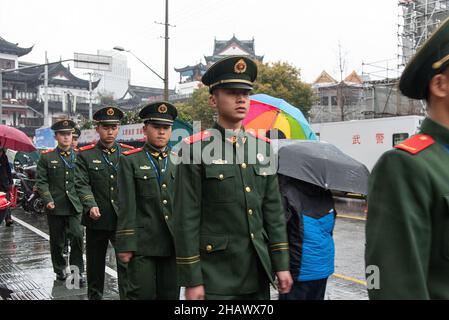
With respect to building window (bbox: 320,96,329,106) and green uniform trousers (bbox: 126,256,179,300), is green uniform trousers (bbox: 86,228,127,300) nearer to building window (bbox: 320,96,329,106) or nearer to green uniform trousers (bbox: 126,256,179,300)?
green uniform trousers (bbox: 126,256,179,300)

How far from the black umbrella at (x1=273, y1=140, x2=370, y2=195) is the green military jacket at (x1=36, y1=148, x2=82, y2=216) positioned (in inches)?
135

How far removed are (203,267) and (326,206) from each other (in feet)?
3.72

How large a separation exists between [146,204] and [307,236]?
135 centimetres

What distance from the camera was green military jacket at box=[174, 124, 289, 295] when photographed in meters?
2.45

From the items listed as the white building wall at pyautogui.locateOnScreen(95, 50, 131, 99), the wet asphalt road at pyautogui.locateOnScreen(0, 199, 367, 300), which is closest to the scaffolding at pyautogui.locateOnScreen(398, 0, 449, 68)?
the wet asphalt road at pyautogui.locateOnScreen(0, 199, 367, 300)

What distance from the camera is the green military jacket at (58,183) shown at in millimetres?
5707

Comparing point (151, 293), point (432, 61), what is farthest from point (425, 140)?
point (151, 293)

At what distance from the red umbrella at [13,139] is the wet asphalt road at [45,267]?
1668mm

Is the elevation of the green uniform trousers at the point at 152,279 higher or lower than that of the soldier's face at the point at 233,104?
lower

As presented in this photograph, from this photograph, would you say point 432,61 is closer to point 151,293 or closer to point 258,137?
point 258,137

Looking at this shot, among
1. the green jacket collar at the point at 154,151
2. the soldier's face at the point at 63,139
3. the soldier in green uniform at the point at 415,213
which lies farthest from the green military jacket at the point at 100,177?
the soldier in green uniform at the point at 415,213

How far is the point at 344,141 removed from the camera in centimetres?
1573

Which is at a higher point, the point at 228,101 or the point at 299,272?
the point at 228,101

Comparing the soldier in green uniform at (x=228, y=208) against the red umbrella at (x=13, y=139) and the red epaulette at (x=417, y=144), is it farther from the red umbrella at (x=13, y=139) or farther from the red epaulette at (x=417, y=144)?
the red umbrella at (x=13, y=139)
